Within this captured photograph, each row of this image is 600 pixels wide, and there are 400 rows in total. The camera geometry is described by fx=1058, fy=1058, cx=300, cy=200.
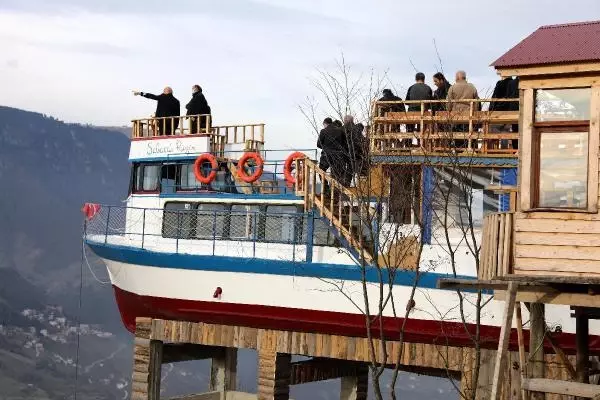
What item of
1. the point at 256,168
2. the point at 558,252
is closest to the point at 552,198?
the point at 558,252

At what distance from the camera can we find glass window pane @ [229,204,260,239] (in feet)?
83.7

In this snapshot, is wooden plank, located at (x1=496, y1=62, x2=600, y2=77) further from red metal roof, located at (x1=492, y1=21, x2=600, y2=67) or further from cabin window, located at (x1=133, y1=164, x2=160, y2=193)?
cabin window, located at (x1=133, y1=164, x2=160, y2=193)

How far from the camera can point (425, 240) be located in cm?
2258

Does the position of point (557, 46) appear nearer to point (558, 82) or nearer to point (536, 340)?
point (558, 82)

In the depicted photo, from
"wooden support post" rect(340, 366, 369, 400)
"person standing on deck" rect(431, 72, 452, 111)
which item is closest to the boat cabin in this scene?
"person standing on deck" rect(431, 72, 452, 111)

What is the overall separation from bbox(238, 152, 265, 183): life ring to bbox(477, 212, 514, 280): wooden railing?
1194cm

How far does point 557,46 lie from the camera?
14.5 meters

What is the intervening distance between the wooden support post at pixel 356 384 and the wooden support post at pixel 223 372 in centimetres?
307

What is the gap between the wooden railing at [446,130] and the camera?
70.5 ft

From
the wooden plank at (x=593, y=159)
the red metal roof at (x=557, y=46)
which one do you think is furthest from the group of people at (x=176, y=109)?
the wooden plank at (x=593, y=159)

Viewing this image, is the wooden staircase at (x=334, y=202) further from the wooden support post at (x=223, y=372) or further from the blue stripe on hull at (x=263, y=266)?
the wooden support post at (x=223, y=372)

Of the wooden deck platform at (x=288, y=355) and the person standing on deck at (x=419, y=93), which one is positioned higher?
the person standing on deck at (x=419, y=93)

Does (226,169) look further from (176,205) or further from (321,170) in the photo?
(321,170)

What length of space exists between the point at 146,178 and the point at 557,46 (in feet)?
54.5
